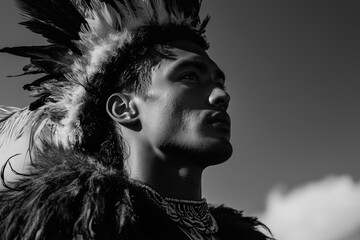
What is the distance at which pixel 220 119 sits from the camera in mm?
3576

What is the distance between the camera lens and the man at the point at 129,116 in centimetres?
315

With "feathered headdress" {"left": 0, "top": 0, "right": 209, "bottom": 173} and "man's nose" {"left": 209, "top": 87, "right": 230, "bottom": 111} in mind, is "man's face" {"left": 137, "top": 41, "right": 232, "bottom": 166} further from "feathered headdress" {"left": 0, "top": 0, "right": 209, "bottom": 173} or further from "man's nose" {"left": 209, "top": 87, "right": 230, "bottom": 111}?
"feathered headdress" {"left": 0, "top": 0, "right": 209, "bottom": 173}

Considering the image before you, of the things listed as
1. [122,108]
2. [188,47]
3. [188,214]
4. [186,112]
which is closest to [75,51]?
[122,108]

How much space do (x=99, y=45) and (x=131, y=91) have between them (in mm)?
483

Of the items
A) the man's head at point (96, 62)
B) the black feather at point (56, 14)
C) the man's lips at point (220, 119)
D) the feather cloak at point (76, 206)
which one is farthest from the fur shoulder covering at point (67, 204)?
the black feather at point (56, 14)

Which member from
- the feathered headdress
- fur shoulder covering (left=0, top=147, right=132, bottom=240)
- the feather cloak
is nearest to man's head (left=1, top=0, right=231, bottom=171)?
the feathered headdress

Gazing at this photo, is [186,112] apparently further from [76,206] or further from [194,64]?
[76,206]

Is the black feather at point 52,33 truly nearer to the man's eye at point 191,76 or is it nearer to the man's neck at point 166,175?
the man's eye at point 191,76

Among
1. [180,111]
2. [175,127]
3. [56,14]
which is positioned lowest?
[175,127]

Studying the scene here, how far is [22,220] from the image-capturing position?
2.78m

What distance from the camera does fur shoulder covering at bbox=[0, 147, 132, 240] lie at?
8.82 ft

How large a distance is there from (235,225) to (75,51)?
2065mm

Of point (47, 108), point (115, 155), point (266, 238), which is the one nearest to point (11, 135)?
point (47, 108)

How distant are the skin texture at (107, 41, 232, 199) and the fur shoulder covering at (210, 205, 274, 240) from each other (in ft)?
1.58
